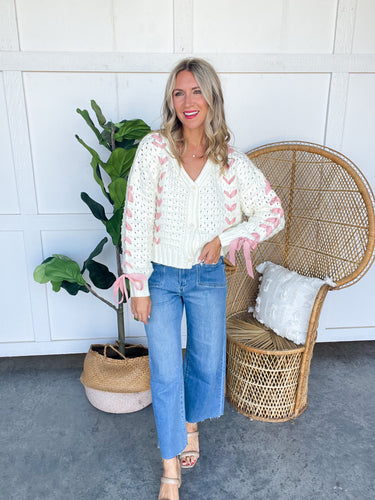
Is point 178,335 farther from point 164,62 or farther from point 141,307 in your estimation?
point 164,62

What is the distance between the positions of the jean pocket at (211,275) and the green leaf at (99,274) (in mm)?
627

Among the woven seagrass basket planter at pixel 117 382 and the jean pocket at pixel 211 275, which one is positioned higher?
the jean pocket at pixel 211 275

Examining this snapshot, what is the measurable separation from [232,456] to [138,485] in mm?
389

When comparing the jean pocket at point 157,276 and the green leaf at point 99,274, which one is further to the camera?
the green leaf at point 99,274

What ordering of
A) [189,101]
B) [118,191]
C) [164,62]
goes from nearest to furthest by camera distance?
1. [189,101]
2. [118,191]
3. [164,62]

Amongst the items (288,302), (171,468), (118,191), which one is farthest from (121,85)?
(171,468)

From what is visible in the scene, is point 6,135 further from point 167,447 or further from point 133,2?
point 167,447

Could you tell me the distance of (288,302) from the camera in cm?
168

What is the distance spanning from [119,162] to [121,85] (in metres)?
0.55

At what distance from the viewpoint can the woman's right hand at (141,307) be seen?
46.7 inches

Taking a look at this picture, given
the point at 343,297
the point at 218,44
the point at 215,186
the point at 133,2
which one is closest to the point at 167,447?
the point at 215,186

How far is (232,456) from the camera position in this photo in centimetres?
152

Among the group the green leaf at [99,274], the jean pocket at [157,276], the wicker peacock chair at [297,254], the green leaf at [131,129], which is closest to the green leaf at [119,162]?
the green leaf at [131,129]

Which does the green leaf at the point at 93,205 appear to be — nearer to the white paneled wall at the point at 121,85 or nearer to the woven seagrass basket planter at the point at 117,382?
the white paneled wall at the point at 121,85
